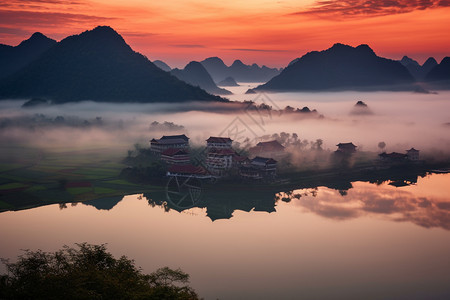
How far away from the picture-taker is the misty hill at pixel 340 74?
7667 inches

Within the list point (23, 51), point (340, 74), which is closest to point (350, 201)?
point (340, 74)

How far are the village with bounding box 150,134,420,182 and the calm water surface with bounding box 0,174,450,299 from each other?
16.3ft

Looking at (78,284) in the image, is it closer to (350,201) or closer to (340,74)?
(350,201)

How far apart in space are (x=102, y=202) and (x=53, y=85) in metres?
104

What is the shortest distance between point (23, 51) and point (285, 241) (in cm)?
18288

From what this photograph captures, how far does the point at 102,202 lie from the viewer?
1921 inches

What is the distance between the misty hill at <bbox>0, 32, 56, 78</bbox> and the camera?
18512 centimetres

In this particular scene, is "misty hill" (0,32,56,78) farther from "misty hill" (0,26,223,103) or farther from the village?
the village

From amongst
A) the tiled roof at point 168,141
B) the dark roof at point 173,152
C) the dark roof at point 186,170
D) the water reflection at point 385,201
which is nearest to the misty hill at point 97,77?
the tiled roof at point 168,141

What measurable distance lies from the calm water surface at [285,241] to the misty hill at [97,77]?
84.1 m

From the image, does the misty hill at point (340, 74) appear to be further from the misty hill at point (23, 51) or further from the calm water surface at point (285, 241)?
the calm water surface at point (285, 241)

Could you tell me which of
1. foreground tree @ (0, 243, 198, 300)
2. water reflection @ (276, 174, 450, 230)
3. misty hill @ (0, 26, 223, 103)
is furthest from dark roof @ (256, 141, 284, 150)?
misty hill @ (0, 26, 223, 103)

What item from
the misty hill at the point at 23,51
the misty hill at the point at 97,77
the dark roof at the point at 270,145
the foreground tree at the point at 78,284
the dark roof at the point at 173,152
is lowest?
the foreground tree at the point at 78,284

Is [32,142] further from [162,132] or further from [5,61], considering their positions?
[5,61]
